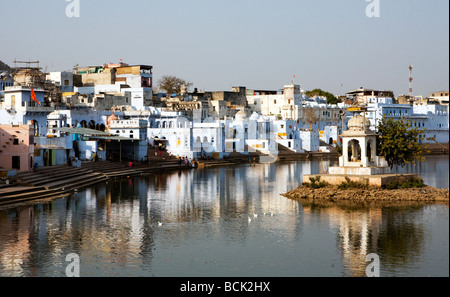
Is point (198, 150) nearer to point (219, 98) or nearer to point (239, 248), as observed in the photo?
point (219, 98)

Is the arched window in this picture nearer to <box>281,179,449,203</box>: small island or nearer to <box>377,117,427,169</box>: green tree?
<box>377,117,427,169</box>: green tree

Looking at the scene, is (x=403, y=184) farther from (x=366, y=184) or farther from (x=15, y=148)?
(x=15, y=148)

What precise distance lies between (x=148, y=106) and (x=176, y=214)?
39.4 metres

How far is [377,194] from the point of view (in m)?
24.2

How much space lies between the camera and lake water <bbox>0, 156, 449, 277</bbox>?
14.9 m

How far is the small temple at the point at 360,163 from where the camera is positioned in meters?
25.5

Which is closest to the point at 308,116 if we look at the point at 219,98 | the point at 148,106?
the point at 219,98

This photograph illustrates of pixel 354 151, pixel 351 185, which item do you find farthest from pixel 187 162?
pixel 351 185

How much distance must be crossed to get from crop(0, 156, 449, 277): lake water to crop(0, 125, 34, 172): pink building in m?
4.38

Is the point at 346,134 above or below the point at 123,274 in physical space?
above

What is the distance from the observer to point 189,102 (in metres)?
66.8

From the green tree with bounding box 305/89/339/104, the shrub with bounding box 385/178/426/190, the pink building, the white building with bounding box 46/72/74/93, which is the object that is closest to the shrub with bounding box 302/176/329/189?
the shrub with bounding box 385/178/426/190
